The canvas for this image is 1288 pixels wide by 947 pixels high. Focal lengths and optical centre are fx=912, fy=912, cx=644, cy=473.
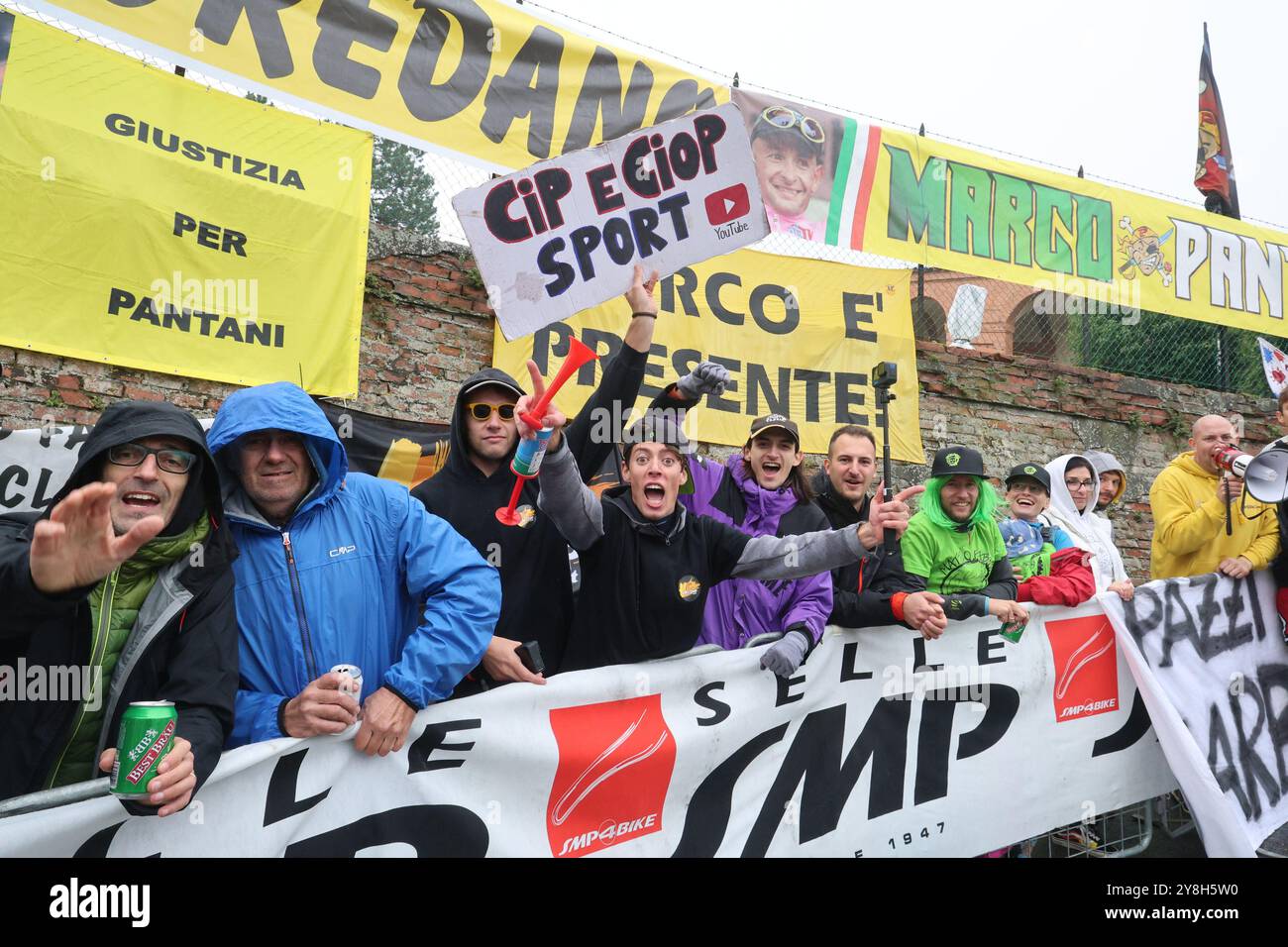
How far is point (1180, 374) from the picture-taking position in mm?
9320

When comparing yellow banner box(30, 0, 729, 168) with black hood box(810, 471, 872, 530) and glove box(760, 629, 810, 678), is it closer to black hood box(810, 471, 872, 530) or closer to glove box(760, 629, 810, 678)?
black hood box(810, 471, 872, 530)

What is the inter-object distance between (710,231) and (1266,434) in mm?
8714

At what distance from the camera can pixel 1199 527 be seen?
4602 millimetres

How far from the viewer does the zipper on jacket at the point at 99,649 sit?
6.39 feet

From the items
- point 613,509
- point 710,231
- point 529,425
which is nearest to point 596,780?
point 613,509

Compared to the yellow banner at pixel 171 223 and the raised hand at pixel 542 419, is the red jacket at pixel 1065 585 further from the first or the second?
the yellow banner at pixel 171 223

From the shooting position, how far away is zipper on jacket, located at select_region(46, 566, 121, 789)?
76.6 inches

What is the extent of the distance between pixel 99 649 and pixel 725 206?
2563mm

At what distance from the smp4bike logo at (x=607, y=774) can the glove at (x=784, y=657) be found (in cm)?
44

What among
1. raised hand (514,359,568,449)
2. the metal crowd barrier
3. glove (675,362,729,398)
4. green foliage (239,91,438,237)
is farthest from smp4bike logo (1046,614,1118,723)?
green foliage (239,91,438,237)

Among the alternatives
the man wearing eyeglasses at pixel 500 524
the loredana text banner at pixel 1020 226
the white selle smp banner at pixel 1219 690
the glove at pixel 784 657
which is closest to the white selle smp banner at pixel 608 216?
the man wearing eyeglasses at pixel 500 524

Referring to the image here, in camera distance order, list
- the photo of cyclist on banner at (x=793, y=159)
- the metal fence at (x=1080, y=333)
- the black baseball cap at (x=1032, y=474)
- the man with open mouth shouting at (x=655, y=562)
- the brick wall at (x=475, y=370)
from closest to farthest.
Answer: the man with open mouth shouting at (x=655, y=562) < the black baseball cap at (x=1032, y=474) < the brick wall at (x=475, y=370) < the photo of cyclist on banner at (x=793, y=159) < the metal fence at (x=1080, y=333)

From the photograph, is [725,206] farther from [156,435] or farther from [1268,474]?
[1268,474]

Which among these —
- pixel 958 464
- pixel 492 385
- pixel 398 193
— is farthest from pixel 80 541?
pixel 398 193
